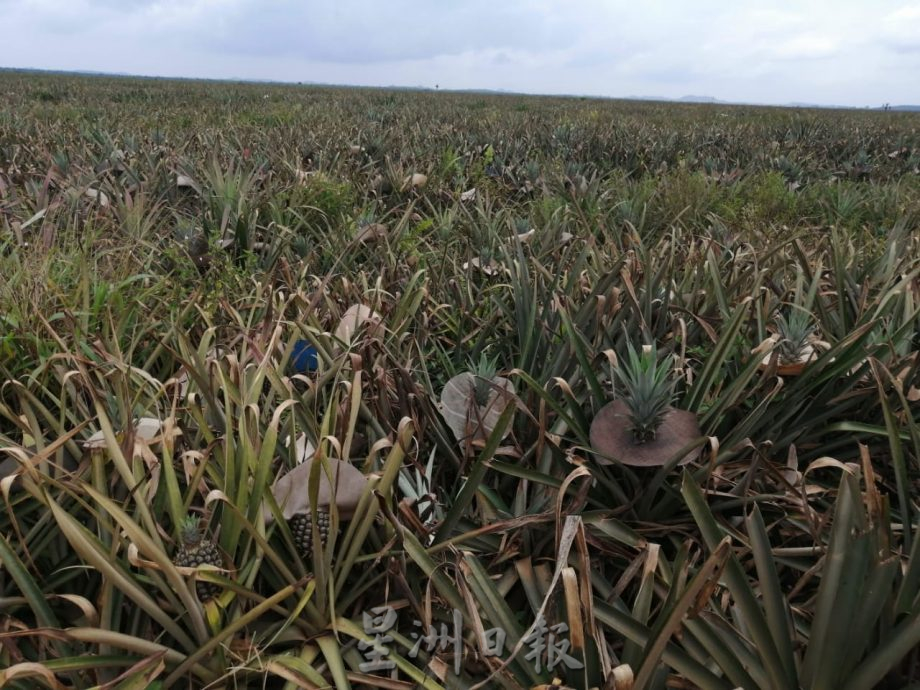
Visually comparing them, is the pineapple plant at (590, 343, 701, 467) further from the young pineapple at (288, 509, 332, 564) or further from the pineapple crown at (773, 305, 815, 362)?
the young pineapple at (288, 509, 332, 564)

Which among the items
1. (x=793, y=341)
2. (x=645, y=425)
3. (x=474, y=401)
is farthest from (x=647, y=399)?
(x=793, y=341)

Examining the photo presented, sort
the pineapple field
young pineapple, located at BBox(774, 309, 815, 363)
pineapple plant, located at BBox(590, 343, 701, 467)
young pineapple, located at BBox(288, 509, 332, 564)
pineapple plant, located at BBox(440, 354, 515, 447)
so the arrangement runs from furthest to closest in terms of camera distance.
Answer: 1. young pineapple, located at BBox(774, 309, 815, 363)
2. pineapple plant, located at BBox(440, 354, 515, 447)
3. pineapple plant, located at BBox(590, 343, 701, 467)
4. young pineapple, located at BBox(288, 509, 332, 564)
5. the pineapple field

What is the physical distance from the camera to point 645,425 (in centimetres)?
138

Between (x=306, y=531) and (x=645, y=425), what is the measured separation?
752mm

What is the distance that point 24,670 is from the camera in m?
0.87

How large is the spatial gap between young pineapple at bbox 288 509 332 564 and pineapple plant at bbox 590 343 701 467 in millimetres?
602

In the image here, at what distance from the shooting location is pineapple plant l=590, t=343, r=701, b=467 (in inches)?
52.9

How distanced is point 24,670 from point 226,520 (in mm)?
374

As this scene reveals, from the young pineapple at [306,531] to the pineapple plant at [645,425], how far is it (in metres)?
0.60

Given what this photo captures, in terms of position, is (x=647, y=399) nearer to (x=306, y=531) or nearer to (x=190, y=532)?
(x=306, y=531)

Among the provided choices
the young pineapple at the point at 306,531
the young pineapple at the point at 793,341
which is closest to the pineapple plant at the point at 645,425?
the young pineapple at the point at 793,341

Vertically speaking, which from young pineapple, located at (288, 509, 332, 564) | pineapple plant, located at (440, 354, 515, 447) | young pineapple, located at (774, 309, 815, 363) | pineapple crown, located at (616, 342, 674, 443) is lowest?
young pineapple, located at (288, 509, 332, 564)

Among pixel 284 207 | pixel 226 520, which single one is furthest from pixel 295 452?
pixel 284 207

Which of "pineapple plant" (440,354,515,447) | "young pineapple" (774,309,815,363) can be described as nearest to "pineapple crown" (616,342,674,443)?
"pineapple plant" (440,354,515,447)
